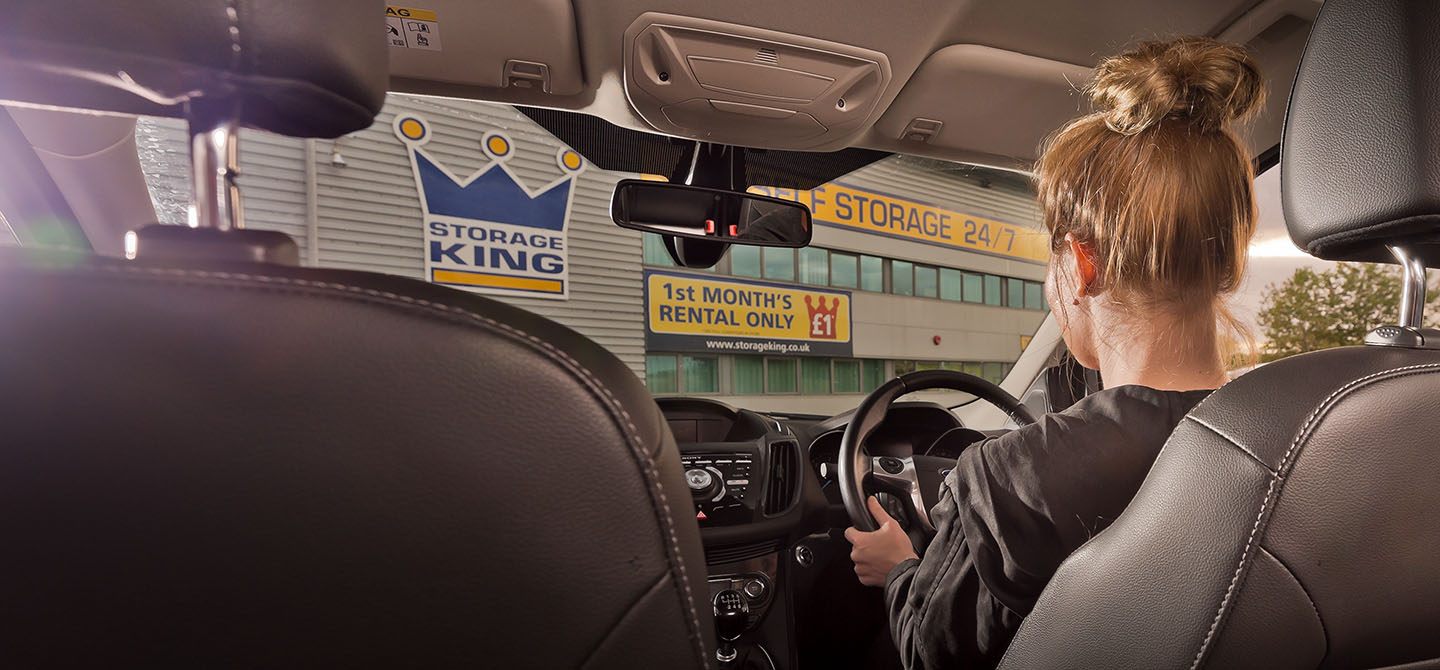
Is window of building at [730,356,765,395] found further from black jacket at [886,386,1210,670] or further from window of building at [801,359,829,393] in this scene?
black jacket at [886,386,1210,670]

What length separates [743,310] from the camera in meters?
8.71

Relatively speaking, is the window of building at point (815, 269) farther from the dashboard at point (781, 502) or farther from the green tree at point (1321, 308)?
the dashboard at point (781, 502)

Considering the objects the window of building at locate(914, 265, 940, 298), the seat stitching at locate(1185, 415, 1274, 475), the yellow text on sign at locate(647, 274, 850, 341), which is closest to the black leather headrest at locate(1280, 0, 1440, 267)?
the seat stitching at locate(1185, 415, 1274, 475)

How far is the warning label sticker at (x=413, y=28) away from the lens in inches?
68.1

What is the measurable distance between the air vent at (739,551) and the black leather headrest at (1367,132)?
1451 mm

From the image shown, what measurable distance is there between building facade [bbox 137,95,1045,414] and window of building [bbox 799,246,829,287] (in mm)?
25

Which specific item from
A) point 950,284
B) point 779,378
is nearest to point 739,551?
point 779,378

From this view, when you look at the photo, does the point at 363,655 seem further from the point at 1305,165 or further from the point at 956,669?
the point at 1305,165

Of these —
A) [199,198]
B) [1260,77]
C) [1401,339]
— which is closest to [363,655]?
[199,198]

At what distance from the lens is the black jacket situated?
1.00 metres

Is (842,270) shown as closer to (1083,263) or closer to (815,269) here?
(815,269)

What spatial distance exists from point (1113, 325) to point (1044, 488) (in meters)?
0.40

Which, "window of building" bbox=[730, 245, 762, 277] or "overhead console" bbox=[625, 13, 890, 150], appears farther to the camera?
"window of building" bbox=[730, 245, 762, 277]

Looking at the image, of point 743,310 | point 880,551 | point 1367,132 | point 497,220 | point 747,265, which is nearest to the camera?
point 1367,132
